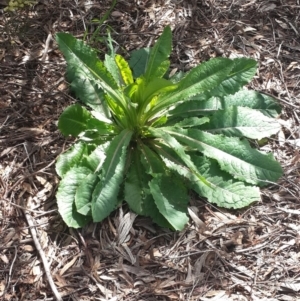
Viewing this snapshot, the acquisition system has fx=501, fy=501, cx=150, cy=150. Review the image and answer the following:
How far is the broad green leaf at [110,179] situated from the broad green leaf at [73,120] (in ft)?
0.61

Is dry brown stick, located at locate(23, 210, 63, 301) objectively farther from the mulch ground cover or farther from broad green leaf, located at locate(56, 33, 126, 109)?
broad green leaf, located at locate(56, 33, 126, 109)

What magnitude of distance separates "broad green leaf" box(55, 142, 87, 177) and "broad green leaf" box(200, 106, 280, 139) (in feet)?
1.88

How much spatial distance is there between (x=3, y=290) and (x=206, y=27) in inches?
70.3

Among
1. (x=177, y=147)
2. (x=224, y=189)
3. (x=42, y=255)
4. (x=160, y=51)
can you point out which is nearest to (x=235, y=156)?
(x=224, y=189)

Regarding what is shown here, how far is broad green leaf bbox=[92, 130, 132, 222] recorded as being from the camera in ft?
6.77

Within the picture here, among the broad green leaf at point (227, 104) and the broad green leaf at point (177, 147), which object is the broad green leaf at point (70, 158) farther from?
the broad green leaf at point (227, 104)

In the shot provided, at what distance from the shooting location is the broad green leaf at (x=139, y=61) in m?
2.54

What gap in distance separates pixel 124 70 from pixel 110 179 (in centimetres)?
55

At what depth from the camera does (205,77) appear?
7.30 ft

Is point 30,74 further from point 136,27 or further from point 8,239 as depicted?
point 8,239

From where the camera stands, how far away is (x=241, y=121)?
235 cm

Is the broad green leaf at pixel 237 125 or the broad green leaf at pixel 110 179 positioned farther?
the broad green leaf at pixel 237 125

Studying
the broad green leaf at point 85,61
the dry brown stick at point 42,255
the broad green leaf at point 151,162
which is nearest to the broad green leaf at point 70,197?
the dry brown stick at point 42,255

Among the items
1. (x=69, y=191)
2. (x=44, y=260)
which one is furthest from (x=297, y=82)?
(x=44, y=260)
